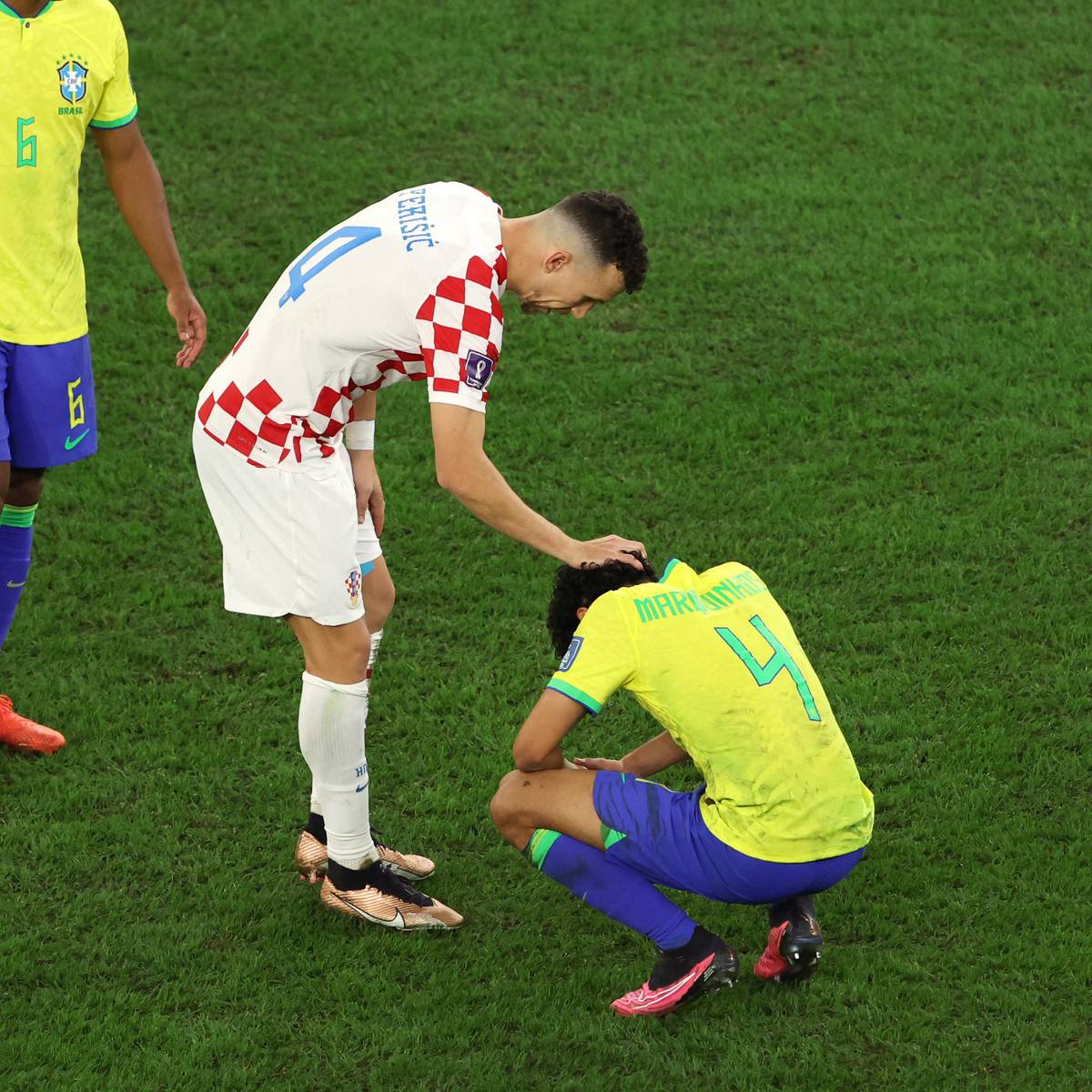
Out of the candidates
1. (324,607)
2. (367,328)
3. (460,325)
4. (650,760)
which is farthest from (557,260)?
(650,760)

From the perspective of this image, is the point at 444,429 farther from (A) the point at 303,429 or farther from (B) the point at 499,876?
(B) the point at 499,876

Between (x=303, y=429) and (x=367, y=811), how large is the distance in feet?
3.44

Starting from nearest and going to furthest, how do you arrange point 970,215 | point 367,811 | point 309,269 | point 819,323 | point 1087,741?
point 309,269, point 367,811, point 1087,741, point 819,323, point 970,215

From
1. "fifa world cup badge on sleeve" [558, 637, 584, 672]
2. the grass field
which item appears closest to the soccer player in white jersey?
"fifa world cup badge on sleeve" [558, 637, 584, 672]

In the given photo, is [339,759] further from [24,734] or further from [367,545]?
[24,734]

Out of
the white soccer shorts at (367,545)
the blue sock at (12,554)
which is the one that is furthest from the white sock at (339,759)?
the blue sock at (12,554)

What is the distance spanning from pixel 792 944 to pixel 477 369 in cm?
154

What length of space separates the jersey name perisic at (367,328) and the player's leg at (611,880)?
958mm

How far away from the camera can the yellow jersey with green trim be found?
3.50 meters

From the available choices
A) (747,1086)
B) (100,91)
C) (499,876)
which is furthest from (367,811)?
(100,91)

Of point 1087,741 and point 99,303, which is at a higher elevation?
point 99,303

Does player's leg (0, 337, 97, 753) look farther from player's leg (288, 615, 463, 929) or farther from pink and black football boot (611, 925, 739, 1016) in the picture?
pink and black football boot (611, 925, 739, 1016)

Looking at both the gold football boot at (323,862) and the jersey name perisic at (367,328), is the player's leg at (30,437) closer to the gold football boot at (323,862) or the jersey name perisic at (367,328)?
the jersey name perisic at (367,328)

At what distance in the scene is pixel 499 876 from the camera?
431 centimetres
